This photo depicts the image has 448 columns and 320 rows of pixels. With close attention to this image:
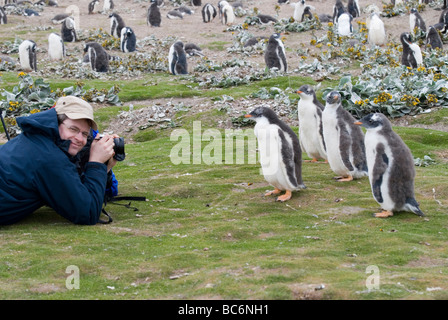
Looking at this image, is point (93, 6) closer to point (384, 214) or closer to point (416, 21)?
point (416, 21)

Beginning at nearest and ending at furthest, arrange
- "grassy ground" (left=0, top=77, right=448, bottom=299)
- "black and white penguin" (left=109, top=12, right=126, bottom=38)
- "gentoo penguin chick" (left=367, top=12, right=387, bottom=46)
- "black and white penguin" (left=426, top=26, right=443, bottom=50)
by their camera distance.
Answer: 1. "grassy ground" (left=0, top=77, right=448, bottom=299)
2. "black and white penguin" (left=426, top=26, right=443, bottom=50)
3. "gentoo penguin chick" (left=367, top=12, right=387, bottom=46)
4. "black and white penguin" (left=109, top=12, right=126, bottom=38)

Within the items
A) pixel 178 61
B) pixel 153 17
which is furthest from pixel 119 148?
pixel 153 17

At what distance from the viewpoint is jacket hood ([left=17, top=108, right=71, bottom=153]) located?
18.8 feet

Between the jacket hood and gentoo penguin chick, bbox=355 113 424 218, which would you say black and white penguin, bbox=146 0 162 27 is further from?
the jacket hood

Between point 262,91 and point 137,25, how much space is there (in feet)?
63.2

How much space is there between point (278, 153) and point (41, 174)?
9.14 ft

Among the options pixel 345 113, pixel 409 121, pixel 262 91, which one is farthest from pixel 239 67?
pixel 345 113

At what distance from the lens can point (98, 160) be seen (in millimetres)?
6156

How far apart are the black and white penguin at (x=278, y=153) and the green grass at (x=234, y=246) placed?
25 centimetres

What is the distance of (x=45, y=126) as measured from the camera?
5719 mm

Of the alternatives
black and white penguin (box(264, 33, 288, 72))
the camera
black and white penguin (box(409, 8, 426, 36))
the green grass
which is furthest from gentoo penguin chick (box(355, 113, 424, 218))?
black and white penguin (box(409, 8, 426, 36))

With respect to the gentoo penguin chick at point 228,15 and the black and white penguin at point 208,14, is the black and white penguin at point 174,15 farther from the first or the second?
the gentoo penguin chick at point 228,15

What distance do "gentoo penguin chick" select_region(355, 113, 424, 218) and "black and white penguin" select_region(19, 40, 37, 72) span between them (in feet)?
56.5
